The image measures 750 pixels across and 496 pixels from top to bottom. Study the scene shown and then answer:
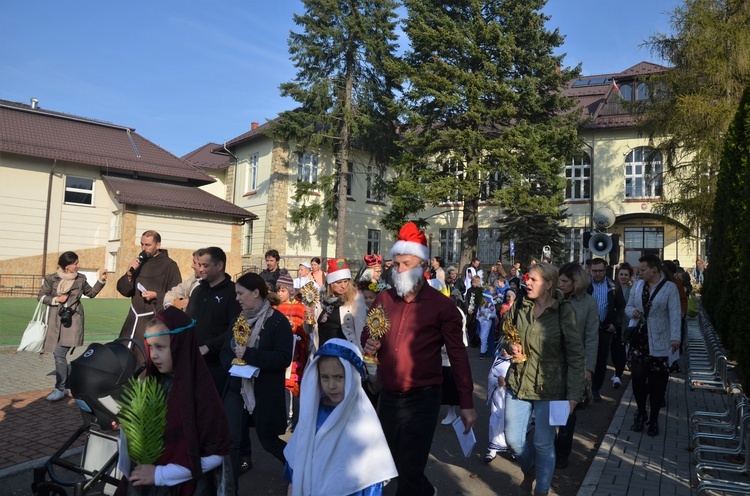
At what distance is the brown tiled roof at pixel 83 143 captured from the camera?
30.5 meters

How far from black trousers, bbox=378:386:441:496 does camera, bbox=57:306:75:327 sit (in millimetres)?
5636

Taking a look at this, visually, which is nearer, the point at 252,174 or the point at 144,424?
the point at 144,424

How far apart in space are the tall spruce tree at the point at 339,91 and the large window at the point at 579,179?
12.5 metres

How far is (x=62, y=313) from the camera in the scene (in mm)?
8031

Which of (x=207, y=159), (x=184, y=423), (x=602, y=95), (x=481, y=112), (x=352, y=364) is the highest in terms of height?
(x=602, y=95)

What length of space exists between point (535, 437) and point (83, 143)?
34031 mm

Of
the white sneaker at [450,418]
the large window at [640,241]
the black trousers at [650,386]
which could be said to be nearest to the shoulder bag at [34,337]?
the white sneaker at [450,418]

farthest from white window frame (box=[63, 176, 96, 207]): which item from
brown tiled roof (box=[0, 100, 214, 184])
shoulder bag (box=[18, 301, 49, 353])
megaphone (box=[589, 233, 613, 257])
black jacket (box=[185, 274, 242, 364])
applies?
black jacket (box=[185, 274, 242, 364])

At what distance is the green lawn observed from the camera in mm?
13998

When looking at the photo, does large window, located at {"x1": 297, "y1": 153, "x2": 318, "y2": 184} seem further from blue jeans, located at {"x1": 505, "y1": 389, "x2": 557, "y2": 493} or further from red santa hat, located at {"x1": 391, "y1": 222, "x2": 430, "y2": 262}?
blue jeans, located at {"x1": 505, "y1": 389, "x2": 557, "y2": 493}

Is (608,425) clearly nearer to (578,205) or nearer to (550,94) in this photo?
(550,94)

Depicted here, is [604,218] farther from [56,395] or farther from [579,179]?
[579,179]

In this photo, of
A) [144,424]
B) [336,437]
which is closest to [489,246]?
[336,437]

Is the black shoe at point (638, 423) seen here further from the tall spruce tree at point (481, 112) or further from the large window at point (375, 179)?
the large window at point (375, 179)
